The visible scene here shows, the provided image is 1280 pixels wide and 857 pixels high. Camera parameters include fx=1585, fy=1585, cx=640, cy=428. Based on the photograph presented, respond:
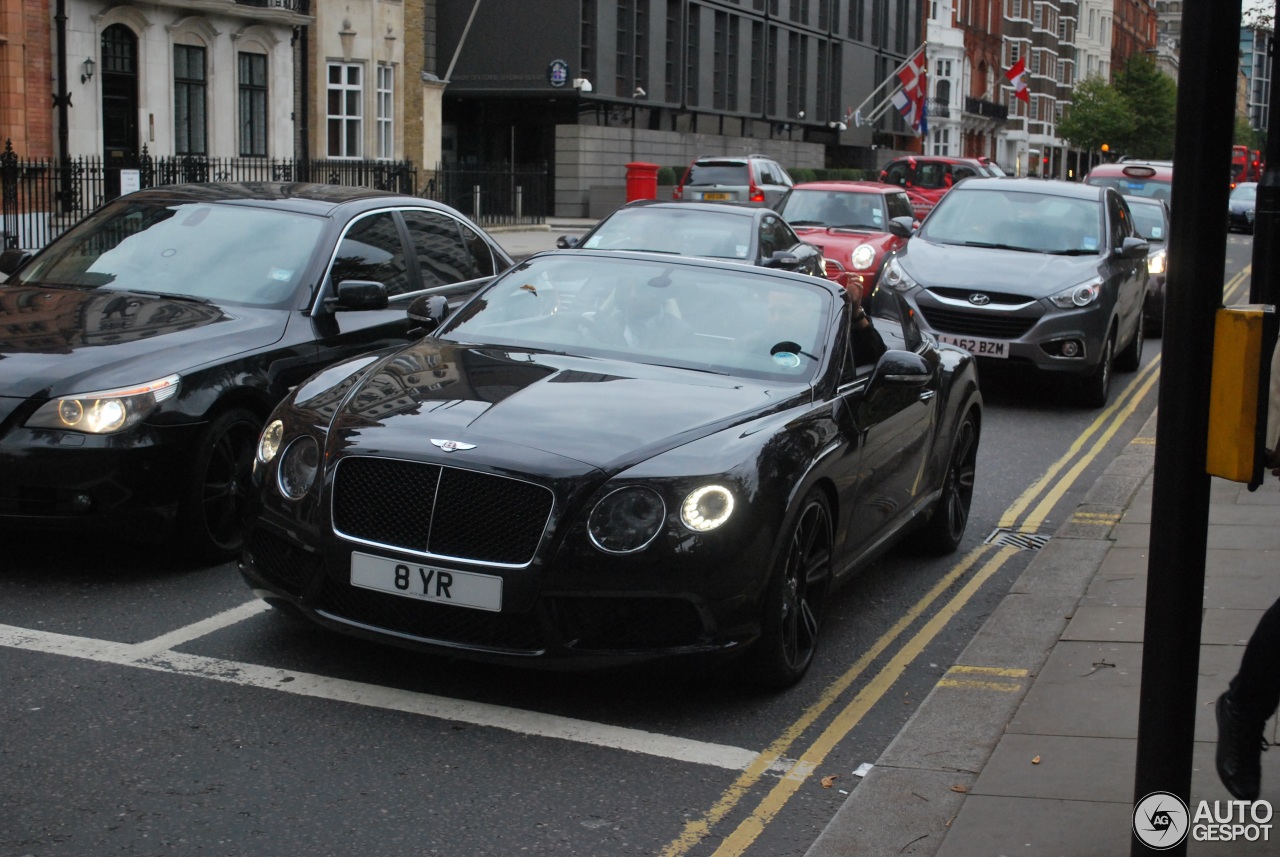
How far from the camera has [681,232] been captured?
14062 millimetres

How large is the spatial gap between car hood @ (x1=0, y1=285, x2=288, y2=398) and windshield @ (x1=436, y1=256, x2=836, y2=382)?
1033 millimetres

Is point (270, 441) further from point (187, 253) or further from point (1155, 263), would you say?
point (1155, 263)

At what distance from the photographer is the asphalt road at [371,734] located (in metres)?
4.15

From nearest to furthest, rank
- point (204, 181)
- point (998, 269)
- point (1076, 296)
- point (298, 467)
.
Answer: point (298, 467) < point (1076, 296) < point (998, 269) < point (204, 181)

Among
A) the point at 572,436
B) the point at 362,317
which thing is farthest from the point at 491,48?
the point at 572,436

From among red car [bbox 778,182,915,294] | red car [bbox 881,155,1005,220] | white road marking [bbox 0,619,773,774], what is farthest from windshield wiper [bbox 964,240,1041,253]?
red car [bbox 881,155,1005,220]

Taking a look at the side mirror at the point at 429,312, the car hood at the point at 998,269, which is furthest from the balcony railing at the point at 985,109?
the side mirror at the point at 429,312

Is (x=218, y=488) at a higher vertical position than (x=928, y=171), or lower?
lower

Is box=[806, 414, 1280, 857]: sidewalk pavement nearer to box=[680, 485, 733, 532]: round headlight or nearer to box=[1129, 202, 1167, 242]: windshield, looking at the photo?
box=[680, 485, 733, 532]: round headlight

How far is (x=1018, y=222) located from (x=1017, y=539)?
20.9ft

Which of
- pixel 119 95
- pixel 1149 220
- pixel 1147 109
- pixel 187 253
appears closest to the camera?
pixel 187 253

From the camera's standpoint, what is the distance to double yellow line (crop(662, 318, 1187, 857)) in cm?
432

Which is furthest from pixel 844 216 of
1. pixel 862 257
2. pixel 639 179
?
pixel 639 179

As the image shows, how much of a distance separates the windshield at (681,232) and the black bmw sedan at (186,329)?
15.6ft
